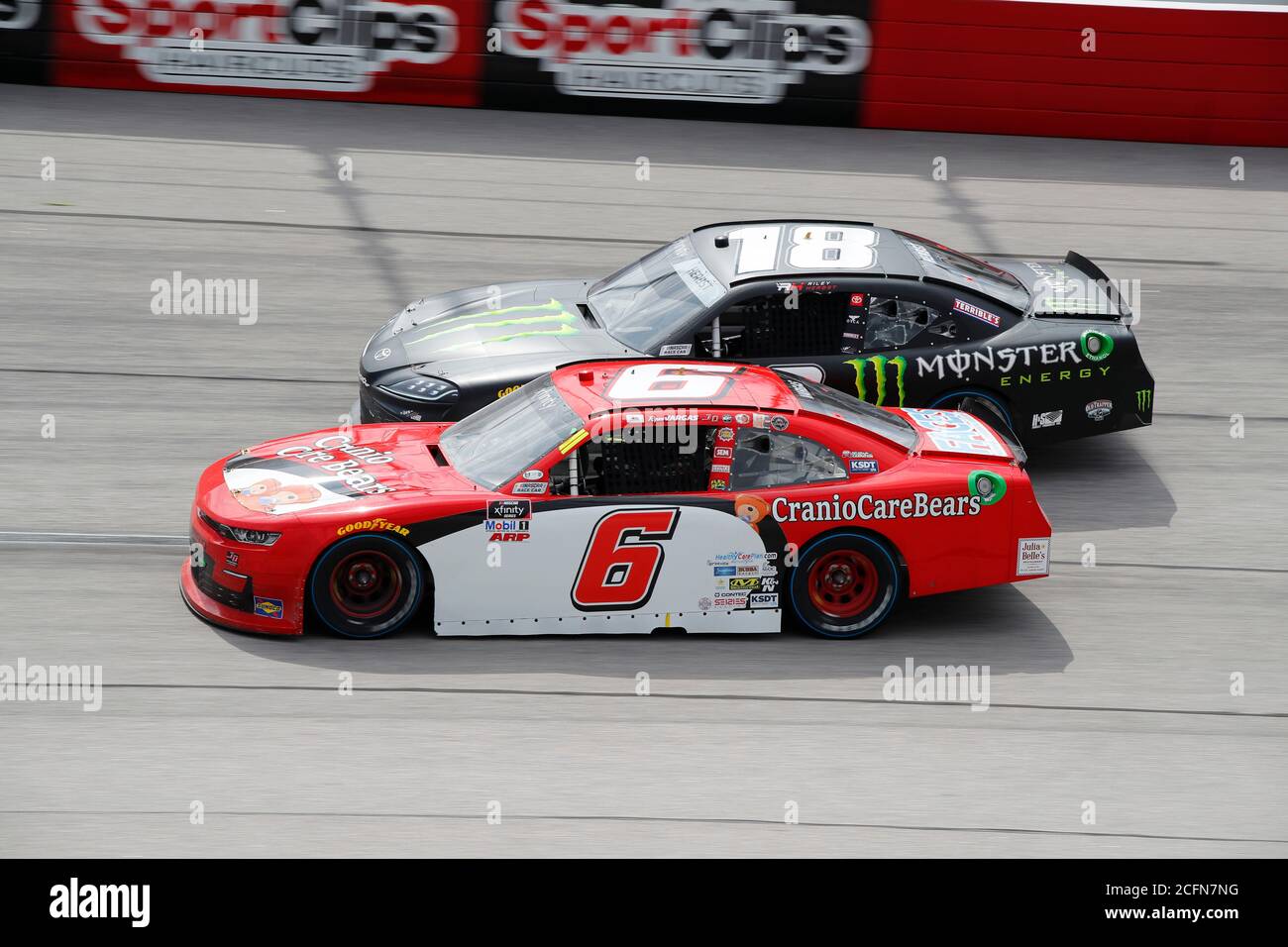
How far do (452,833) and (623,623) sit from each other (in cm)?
170

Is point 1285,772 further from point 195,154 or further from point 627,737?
point 195,154

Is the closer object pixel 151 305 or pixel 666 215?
pixel 151 305

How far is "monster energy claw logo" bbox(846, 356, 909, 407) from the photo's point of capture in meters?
9.36

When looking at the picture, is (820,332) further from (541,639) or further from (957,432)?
(541,639)

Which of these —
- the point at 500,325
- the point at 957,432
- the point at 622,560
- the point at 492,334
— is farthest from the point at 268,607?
the point at 957,432

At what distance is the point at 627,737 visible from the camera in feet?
22.8

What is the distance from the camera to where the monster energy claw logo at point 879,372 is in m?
9.36

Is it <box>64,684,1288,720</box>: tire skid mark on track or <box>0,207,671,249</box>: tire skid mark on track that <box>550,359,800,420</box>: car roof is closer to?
<box>64,684,1288,720</box>: tire skid mark on track

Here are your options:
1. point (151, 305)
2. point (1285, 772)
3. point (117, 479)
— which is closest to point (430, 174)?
point (151, 305)

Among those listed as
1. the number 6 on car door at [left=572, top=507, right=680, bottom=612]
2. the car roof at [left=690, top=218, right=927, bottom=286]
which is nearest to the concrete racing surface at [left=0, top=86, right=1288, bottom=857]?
the number 6 on car door at [left=572, top=507, right=680, bottom=612]

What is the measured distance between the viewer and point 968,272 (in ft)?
33.0

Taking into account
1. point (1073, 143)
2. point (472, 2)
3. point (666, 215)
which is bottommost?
point (666, 215)

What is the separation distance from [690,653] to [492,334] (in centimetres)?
A: 283

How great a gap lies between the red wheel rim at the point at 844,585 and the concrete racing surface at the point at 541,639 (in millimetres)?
188
